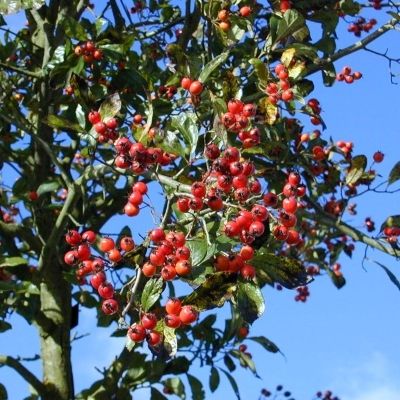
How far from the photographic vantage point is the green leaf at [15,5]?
3.65m

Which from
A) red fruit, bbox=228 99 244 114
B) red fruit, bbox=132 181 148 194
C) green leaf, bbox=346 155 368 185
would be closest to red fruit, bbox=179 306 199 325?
red fruit, bbox=132 181 148 194

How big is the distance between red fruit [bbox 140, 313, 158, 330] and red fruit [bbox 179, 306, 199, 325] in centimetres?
9

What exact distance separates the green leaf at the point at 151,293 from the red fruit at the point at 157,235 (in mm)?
115

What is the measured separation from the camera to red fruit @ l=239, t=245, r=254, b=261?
2.27 metres

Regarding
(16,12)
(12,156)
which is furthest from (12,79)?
(16,12)

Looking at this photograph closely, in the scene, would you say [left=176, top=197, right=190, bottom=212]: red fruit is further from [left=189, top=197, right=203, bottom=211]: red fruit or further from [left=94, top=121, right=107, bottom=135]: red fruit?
[left=94, top=121, right=107, bottom=135]: red fruit

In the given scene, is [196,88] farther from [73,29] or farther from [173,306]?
[73,29]

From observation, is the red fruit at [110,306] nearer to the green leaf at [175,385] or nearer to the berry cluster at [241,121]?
the berry cluster at [241,121]

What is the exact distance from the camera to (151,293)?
2.30m

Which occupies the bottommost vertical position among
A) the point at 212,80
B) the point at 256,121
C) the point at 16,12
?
the point at 256,121

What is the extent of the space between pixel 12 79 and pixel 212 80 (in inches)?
60.6

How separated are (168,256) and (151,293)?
13 cm

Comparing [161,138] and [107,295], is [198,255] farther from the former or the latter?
[161,138]

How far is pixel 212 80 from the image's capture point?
3.90 m
